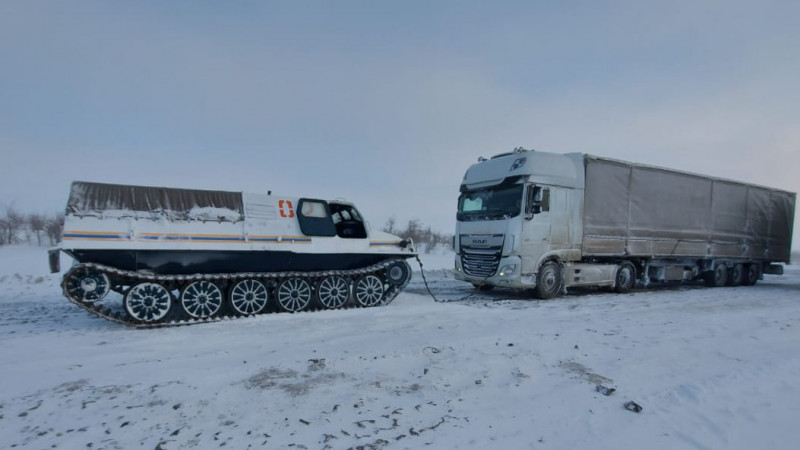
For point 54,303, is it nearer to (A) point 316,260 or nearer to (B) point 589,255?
(A) point 316,260

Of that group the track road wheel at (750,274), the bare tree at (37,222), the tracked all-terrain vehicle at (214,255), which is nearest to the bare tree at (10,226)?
the bare tree at (37,222)

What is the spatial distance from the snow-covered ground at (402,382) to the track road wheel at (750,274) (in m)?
10.4

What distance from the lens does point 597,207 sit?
1173 centimetres

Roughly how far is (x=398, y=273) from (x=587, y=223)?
5.62 metres

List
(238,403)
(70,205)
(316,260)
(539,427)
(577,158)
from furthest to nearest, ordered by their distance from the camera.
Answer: (577,158), (316,260), (70,205), (238,403), (539,427)

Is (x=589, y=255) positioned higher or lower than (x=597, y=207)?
lower

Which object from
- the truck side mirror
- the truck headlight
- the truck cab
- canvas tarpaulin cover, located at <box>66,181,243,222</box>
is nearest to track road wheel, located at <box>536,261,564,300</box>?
the truck cab

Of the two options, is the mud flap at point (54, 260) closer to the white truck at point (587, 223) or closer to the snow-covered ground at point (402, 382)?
the snow-covered ground at point (402, 382)

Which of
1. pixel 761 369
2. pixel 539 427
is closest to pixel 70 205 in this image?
pixel 539 427

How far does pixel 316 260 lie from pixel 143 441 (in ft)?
19.3

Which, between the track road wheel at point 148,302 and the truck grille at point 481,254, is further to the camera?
the truck grille at point 481,254

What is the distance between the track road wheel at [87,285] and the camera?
7.10m

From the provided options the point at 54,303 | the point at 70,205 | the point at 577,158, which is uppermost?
the point at 577,158

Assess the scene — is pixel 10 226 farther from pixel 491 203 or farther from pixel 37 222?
pixel 491 203
